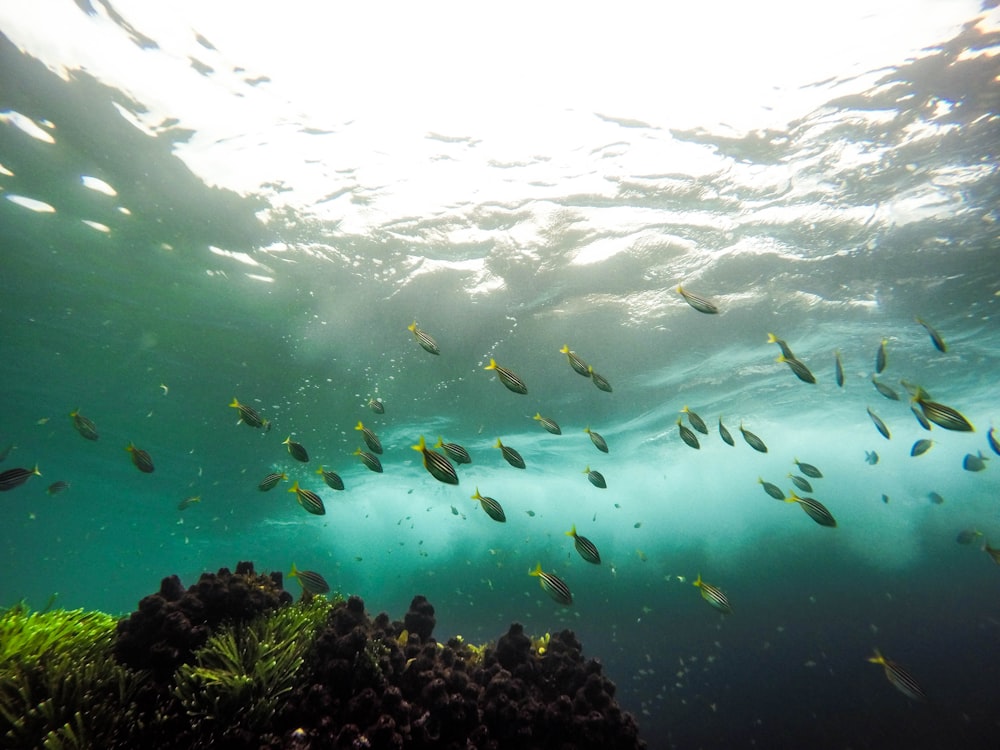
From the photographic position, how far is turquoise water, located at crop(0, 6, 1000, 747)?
10.8 meters

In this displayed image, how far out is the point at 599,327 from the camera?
58.9ft

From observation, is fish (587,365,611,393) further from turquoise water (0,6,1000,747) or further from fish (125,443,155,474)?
fish (125,443,155,474)

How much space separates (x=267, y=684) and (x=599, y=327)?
628 inches

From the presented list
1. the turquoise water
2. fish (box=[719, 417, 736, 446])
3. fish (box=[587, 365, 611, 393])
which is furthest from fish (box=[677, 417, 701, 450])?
the turquoise water

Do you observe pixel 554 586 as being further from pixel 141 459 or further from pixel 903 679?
pixel 141 459

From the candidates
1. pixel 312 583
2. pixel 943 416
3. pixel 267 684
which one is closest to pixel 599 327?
pixel 943 416

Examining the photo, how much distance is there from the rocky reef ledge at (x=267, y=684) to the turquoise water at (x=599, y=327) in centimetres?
224

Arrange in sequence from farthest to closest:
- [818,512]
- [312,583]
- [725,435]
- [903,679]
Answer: [725,435] < [818,512] < [312,583] < [903,679]

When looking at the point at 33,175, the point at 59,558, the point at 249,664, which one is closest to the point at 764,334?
the point at 249,664

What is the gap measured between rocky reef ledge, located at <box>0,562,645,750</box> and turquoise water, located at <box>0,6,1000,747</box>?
2236 millimetres

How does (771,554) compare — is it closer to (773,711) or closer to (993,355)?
(993,355)

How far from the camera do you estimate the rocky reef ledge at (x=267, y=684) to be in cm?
382

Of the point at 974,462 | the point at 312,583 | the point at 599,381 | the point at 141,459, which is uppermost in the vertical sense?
the point at 599,381

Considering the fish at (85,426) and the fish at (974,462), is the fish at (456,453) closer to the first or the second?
the fish at (85,426)
